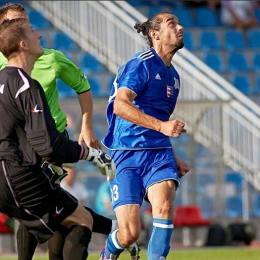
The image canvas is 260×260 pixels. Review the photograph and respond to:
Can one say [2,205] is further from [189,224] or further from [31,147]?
[189,224]

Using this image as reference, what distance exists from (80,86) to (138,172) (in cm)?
96

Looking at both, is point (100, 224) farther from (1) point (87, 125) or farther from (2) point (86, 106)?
(2) point (86, 106)

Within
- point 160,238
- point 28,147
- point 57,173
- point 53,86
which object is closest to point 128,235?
point 160,238

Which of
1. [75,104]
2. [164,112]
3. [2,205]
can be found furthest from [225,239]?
[2,205]

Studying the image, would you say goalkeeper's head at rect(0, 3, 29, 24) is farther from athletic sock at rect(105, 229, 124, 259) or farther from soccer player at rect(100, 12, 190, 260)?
athletic sock at rect(105, 229, 124, 259)

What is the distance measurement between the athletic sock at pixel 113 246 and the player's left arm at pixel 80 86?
88cm

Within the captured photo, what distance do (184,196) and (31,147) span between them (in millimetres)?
11823

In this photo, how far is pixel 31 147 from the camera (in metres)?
6.87

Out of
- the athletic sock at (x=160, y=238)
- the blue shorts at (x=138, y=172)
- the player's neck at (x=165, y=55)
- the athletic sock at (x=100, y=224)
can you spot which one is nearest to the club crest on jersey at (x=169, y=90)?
the player's neck at (x=165, y=55)

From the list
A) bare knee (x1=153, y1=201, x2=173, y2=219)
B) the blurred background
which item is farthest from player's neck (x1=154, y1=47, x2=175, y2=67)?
the blurred background

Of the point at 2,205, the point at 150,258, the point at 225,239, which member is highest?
the point at 2,205

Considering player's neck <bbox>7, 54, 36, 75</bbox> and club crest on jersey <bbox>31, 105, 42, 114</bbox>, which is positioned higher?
player's neck <bbox>7, 54, 36, 75</bbox>

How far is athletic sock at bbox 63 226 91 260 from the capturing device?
7.31m

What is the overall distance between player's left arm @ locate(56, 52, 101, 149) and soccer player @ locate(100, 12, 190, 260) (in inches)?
8.8
